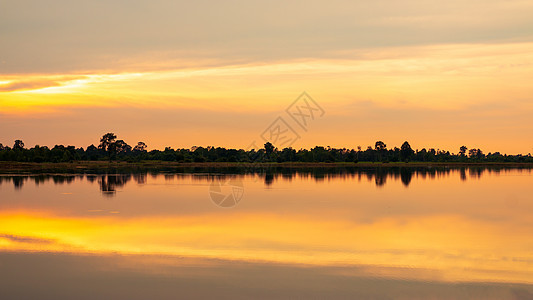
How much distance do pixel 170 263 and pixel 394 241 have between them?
28.2 ft

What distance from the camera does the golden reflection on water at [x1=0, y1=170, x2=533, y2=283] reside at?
49.0 ft

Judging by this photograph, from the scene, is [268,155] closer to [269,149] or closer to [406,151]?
[269,149]

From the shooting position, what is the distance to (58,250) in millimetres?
16250

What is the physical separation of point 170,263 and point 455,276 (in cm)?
813

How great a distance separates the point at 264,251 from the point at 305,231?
432 centimetres

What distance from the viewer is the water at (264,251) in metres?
12.0

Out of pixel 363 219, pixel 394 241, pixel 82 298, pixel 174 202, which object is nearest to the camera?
pixel 82 298

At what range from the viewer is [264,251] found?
1609cm

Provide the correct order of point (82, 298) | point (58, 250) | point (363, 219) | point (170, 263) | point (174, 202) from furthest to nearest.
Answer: point (174, 202) < point (363, 219) < point (58, 250) < point (170, 263) < point (82, 298)

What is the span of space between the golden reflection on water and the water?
53 millimetres

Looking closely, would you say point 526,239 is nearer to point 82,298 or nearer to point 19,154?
point 82,298

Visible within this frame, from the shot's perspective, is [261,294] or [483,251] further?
[483,251]

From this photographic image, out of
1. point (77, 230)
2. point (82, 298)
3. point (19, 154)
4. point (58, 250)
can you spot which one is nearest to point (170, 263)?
point (82, 298)

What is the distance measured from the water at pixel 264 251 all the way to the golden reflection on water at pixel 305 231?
0.05 metres
